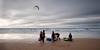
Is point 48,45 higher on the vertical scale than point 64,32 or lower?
lower

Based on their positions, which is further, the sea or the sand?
the sea

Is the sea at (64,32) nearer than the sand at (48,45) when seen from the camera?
No

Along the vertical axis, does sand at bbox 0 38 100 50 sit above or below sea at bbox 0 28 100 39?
below

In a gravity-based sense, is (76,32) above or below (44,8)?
below

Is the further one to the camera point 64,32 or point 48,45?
point 64,32

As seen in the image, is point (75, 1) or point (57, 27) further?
point (57, 27)

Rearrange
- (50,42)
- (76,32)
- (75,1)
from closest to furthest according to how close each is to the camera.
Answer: (75,1) → (50,42) → (76,32)

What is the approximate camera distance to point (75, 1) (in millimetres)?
3904

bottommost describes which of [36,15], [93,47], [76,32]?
[93,47]

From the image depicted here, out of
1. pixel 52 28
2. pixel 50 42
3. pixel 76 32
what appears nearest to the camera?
pixel 50 42

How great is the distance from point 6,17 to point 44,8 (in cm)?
79

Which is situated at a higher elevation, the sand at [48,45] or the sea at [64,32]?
the sea at [64,32]

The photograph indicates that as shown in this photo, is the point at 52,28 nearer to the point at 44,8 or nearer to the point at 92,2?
the point at 44,8

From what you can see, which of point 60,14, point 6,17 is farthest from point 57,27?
point 6,17
